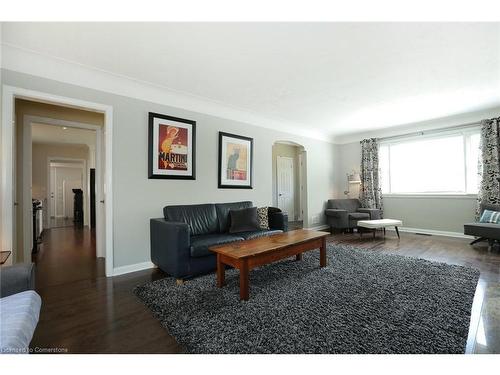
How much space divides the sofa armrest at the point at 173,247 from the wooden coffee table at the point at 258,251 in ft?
1.11

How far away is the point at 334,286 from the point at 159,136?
2961mm

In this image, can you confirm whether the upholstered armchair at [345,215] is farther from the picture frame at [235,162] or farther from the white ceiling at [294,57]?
the white ceiling at [294,57]

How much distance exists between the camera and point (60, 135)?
5.91 metres

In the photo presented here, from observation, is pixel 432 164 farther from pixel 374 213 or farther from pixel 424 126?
pixel 374 213

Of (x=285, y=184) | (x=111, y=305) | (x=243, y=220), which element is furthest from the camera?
(x=285, y=184)

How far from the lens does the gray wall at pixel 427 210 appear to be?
4.83 m

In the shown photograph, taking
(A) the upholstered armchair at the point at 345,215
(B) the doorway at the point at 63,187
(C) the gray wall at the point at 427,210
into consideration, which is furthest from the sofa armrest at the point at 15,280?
(B) the doorway at the point at 63,187

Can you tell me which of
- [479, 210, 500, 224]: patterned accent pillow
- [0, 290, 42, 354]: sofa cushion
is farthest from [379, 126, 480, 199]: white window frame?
[0, 290, 42, 354]: sofa cushion

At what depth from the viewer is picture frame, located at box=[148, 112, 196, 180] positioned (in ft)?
10.7

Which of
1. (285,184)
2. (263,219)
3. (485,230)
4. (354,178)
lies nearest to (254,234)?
(263,219)

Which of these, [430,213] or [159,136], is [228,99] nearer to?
[159,136]

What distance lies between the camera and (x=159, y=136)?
10.9ft

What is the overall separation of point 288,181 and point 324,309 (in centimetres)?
552

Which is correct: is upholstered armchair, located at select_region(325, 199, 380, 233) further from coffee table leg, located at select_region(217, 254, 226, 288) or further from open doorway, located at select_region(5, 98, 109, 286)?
open doorway, located at select_region(5, 98, 109, 286)
